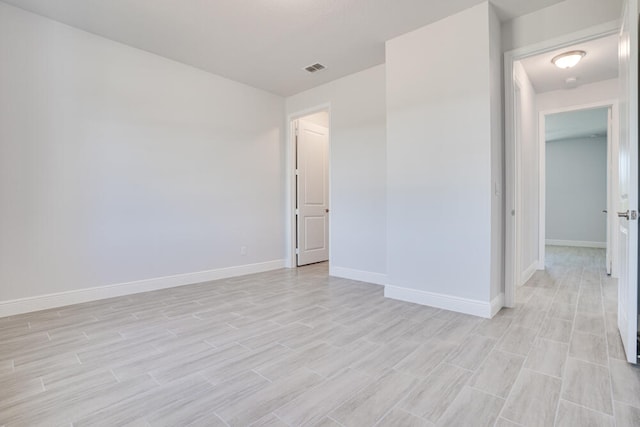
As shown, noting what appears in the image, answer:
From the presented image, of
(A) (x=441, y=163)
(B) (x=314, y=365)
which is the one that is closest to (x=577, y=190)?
(A) (x=441, y=163)

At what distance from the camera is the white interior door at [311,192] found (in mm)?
5168

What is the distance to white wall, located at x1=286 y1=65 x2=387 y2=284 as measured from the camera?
394 cm

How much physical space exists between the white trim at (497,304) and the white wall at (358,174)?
4.36 ft

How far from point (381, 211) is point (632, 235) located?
2.36 meters

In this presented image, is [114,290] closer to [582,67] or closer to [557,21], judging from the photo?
[557,21]

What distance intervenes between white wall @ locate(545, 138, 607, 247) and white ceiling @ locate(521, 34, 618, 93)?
4020mm

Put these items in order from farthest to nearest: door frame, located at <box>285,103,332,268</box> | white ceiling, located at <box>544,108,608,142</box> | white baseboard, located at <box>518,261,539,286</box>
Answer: white ceiling, located at <box>544,108,608,142</box>
door frame, located at <box>285,103,332,268</box>
white baseboard, located at <box>518,261,539,286</box>

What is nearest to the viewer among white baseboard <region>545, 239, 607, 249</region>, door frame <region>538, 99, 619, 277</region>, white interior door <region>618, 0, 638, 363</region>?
white interior door <region>618, 0, 638, 363</region>

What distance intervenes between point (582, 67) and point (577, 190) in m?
Result: 4.92

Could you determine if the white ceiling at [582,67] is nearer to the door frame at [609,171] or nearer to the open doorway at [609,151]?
the open doorway at [609,151]

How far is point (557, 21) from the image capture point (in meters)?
2.67

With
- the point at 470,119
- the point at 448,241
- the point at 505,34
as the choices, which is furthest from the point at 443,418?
the point at 505,34

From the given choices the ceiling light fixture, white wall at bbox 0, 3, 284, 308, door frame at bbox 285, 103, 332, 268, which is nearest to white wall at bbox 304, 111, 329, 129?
door frame at bbox 285, 103, 332, 268

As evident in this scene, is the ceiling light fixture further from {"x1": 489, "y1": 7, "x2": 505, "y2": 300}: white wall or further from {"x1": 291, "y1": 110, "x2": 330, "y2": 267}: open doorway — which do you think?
{"x1": 291, "y1": 110, "x2": 330, "y2": 267}: open doorway
